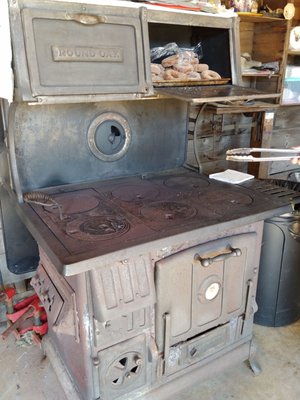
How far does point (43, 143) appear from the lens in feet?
4.67

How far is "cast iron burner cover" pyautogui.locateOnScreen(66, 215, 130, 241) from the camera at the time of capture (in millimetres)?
1074

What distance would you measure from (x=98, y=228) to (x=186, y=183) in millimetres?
584

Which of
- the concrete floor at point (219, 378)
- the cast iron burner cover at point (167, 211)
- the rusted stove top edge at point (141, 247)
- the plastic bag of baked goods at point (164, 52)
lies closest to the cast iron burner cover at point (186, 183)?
the cast iron burner cover at point (167, 211)

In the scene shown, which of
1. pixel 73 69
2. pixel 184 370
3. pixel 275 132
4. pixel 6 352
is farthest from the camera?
pixel 275 132

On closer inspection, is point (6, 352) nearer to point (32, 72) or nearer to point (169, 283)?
point (169, 283)

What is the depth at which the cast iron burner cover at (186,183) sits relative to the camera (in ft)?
5.05

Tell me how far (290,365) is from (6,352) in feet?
4.24

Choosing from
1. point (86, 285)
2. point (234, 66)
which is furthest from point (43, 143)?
point (234, 66)

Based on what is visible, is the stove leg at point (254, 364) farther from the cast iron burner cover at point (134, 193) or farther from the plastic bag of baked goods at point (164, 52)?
the plastic bag of baked goods at point (164, 52)

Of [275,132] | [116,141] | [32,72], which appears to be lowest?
[275,132]

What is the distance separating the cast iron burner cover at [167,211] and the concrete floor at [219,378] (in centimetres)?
70

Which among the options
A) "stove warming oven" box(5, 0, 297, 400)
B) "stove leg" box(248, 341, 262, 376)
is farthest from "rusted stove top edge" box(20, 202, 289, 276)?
"stove leg" box(248, 341, 262, 376)

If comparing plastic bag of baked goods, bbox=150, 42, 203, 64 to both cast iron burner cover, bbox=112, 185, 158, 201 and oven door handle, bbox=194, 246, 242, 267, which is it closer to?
cast iron burner cover, bbox=112, 185, 158, 201

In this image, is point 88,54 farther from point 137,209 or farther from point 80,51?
point 137,209
